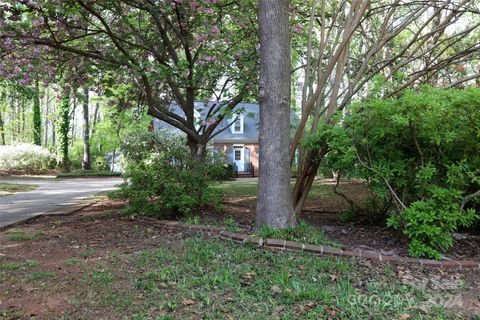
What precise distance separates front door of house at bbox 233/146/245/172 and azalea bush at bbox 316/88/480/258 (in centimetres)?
2271

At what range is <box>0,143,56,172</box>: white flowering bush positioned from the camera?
71.4ft

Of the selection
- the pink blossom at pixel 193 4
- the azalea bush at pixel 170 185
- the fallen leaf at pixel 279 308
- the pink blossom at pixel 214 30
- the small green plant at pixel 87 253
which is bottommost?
the fallen leaf at pixel 279 308

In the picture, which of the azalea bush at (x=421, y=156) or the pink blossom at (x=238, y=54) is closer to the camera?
the azalea bush at (x=421, y=156)

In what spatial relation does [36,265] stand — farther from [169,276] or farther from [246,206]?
[246,206]

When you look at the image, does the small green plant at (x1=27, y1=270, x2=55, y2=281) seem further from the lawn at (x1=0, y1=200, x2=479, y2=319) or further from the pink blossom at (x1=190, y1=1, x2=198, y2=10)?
the pink blossom at (x1=190, y1=1, x2=198, y2=10)

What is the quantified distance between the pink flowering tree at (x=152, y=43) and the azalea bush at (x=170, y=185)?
2.58ft

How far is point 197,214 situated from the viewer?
621cm

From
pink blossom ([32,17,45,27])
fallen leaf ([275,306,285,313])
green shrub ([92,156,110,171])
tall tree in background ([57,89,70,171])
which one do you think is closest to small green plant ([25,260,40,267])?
fallen leaf ([275,306,285,313])

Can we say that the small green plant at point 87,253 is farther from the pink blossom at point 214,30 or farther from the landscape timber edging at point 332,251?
the pink blossom at point 214,30

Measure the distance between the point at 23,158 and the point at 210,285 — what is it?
2303 cm

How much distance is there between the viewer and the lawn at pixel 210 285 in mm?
2752

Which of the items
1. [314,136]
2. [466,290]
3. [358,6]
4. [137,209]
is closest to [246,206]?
[137,209]

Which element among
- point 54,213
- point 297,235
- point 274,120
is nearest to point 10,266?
point 297,235

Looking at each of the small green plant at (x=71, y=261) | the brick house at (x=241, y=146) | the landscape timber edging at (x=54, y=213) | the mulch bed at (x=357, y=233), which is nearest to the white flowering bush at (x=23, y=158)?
the brick house at (x=241, y=146)
